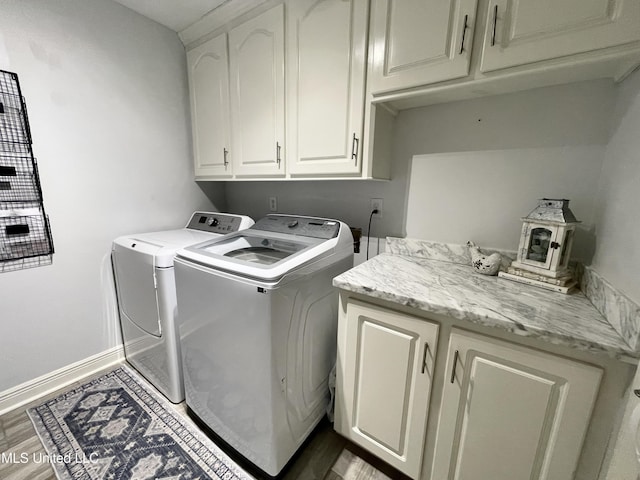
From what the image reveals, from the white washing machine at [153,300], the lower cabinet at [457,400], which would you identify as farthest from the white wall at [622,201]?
the white washing machine at [153,300]

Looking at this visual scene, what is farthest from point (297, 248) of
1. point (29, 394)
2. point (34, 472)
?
point (29, 394)

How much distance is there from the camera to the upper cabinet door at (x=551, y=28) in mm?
744

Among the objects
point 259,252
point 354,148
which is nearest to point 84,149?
point 259,252

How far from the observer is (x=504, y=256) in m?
1.25

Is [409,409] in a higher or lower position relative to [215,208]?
lower

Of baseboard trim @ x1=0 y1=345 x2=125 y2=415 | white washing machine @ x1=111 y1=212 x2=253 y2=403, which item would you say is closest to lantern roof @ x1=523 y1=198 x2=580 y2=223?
white washing machine @ x1=111 y1=212 x2=253 y2=403

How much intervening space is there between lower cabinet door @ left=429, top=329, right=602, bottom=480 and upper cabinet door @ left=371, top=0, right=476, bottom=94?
1.00m

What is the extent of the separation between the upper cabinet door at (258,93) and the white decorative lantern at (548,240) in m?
1.26

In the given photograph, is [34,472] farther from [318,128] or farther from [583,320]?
[583,320]

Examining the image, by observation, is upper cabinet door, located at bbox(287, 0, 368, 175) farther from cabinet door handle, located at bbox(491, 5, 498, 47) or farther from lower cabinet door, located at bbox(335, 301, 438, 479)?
lower cabinet door, located at bbox(335, 301, 438, 479)

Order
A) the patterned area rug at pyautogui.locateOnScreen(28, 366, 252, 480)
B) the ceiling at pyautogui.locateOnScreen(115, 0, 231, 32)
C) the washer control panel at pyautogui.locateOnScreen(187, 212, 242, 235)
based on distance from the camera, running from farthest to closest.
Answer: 1. the washer control panel at pyautogui.locateOnScreen(187, 212, 242, 235)
2. the ceiling at pyautogui.locateOnScreen(115, 0, 231, 32)
3. the patterned area rug at pyautogui.locateOnScreen(28, 366, 252, 480)

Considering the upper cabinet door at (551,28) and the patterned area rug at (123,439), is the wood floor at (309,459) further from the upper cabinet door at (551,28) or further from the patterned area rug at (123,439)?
the upper cabinet door at (551,28)

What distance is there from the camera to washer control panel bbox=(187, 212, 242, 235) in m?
1.83

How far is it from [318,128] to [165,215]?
143 cm
